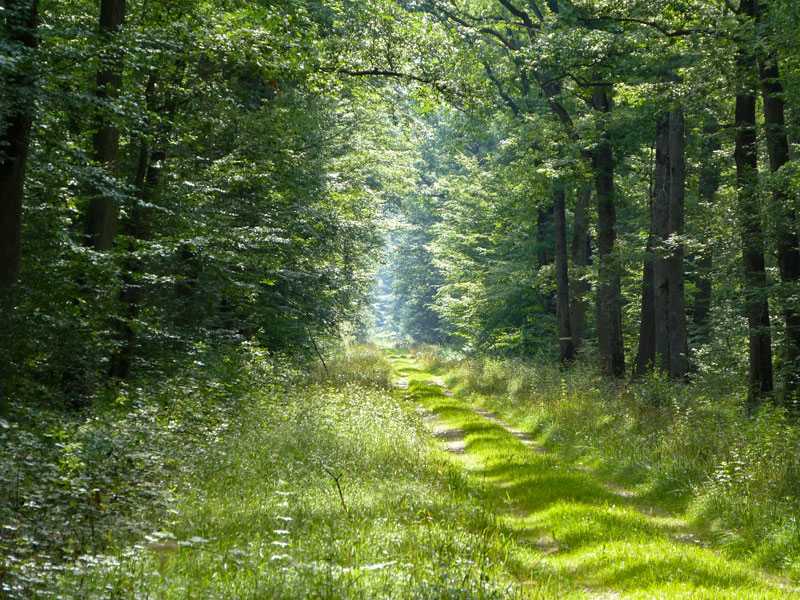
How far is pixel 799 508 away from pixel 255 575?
6.15 metres

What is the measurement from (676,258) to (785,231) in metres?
4.49

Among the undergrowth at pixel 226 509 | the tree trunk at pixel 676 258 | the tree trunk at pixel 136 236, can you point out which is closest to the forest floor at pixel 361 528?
the undergrowth at pixel 226 509

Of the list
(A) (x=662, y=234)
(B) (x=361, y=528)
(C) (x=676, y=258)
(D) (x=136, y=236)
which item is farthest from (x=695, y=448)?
(D) (x=136, y=236)

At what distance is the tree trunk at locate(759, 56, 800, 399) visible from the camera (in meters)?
12.2

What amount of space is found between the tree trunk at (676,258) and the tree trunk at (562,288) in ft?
22.5

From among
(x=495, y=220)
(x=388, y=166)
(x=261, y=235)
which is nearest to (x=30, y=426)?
(x=261, y=235)

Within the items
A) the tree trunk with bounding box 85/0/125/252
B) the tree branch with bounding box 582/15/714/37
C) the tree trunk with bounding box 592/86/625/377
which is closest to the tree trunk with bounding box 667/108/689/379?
the tree trunk with bounding box 592/86/625/377

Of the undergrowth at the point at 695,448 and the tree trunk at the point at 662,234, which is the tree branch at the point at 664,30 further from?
the undergrowth at the point at 695,448

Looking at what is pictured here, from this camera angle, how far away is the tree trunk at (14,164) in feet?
26.1

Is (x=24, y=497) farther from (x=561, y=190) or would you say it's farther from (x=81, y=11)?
(x=561, y=190)

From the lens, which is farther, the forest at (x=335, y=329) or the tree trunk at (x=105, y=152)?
the tree trunk at (x=105, y=152)

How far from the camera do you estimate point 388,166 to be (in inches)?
1187

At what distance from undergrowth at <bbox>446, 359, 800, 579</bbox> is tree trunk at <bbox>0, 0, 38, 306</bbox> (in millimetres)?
9208

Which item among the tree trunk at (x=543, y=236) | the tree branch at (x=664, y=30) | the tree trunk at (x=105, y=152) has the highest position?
the tree branch at (x=664, y=30)
